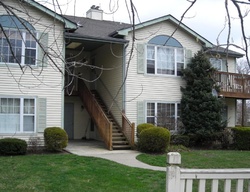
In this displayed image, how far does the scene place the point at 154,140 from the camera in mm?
15133

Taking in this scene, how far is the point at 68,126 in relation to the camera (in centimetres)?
2164

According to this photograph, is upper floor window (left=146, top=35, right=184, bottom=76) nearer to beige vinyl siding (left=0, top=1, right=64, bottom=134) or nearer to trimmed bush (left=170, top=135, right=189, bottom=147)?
trimmed bush (left=170, top=135, right=189, bottom=147)

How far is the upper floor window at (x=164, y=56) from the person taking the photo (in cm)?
1847

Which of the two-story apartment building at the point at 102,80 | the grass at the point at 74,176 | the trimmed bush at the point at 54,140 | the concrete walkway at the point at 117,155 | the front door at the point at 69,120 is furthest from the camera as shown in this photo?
the front door at the point at 69,120

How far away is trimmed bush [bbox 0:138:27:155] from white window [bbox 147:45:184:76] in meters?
7.59

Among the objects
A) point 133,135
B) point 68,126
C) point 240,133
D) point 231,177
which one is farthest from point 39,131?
point 231,177

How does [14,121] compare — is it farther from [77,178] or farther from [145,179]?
[145,179]

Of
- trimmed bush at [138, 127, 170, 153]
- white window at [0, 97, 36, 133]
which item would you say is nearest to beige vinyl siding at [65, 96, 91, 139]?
white window at [0, 97, 36, 133]

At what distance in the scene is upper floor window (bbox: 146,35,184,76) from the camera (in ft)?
60.6

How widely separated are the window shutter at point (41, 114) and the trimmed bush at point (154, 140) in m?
4.42

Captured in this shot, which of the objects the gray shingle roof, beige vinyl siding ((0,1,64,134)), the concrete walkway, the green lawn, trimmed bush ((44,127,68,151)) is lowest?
the concrete walkway

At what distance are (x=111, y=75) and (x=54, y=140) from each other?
5.92 m

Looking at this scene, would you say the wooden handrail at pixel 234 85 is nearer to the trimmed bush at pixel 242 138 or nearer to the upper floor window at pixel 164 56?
the upper floor window at pixel 164 56

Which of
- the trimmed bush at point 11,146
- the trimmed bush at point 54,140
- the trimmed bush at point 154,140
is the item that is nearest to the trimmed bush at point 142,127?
the trimmed bush at point 154,140
